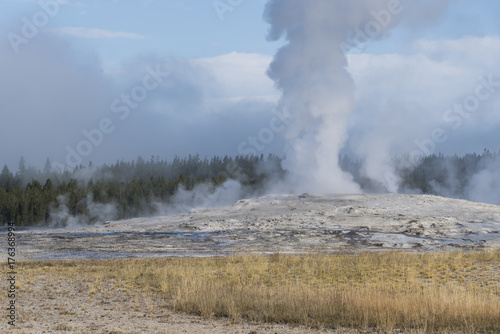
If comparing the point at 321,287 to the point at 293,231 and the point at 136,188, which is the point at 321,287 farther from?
the point at 136,188

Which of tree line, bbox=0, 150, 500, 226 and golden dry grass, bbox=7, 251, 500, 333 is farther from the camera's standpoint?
tree line, bbox=0, 150, 500, 226

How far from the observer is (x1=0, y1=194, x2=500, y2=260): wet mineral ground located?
142ft

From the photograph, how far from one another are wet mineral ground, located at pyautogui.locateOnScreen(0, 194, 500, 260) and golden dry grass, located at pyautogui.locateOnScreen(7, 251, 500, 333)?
872cm

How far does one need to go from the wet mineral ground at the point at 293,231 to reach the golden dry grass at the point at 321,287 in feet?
28.6

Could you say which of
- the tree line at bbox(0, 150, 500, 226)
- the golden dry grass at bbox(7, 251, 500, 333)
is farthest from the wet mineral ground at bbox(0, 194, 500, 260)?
the tree line at bbox(0, 150, 500, 226)

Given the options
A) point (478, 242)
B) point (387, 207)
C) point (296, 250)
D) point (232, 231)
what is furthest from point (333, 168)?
point (296, 250)

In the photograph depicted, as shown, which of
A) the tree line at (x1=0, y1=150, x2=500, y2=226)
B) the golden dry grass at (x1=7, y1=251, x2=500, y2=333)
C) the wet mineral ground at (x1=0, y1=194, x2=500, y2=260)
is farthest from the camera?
the tree line at (x1=0, y1=150, x2=500, y2=226)

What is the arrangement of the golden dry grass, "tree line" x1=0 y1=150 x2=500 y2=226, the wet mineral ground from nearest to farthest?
1. the golden dry grass
2. the wet mineral ground
3. "tree line" x1=0 y1=150 x2=500 y2=226

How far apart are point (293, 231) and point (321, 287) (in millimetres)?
30373

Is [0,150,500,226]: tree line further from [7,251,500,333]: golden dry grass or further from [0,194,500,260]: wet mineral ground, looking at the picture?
[7,251,500,333]: golden dry grass

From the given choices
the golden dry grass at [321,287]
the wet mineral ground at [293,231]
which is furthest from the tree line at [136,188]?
the golden dry grass at [321,287]

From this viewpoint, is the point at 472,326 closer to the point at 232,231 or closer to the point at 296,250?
the point at 296,250

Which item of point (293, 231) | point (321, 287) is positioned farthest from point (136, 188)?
point (321, 287)

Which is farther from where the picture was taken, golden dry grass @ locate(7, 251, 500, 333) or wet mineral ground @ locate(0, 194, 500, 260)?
wet mineral ground @ locate(0, 194, 500, 260)
